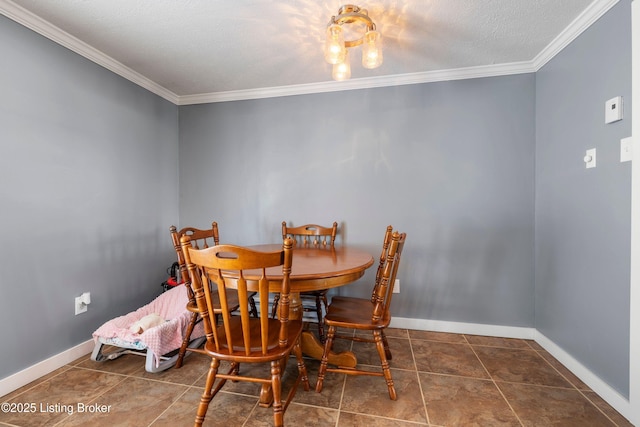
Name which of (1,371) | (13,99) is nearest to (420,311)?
(1,371)

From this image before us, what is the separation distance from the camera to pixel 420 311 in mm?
2438

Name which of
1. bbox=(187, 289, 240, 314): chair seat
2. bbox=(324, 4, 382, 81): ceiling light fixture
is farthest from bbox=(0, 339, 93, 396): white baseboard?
bbox=(324, 4, 382, 81): ceiling light fixture

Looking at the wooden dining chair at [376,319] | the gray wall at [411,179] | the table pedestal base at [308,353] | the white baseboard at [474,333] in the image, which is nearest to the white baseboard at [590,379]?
the white baseboard at [474,333]

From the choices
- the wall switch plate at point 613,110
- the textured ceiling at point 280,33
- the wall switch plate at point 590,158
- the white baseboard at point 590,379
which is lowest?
the white baseboard at point 590,379

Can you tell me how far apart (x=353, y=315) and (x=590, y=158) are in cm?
173

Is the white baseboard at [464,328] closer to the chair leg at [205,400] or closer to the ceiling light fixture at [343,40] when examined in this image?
the chair leg at [205,400]

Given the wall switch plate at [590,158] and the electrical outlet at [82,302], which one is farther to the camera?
the electrical outlet at [82,302]

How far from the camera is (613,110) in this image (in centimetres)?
148

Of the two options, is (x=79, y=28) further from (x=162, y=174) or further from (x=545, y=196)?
(x=545, y=196)

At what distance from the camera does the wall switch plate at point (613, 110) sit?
4.74 ft

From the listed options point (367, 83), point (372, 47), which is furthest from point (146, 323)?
→ point (367, 83)

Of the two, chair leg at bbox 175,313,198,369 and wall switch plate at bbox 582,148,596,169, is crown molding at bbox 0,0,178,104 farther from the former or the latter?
wall switch plate at bbox 582,148,596,169

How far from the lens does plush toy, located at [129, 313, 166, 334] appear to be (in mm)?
1838

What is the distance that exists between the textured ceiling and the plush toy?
1984 mm
